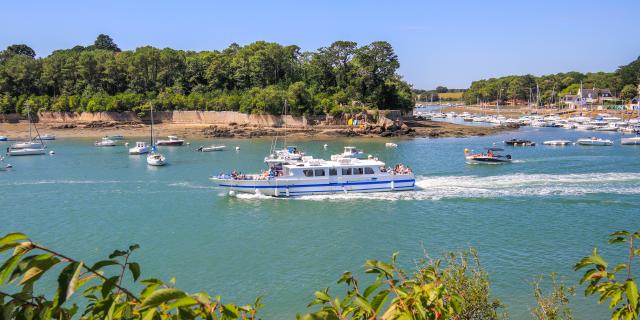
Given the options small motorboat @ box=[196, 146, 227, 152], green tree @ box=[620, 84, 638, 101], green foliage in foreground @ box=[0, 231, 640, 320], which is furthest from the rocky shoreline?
green foliage in foreground @ box=[0, 231, 640, 320]

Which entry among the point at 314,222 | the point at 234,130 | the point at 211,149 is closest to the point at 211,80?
the point at 234,130

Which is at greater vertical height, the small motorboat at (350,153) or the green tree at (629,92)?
A: the green tree at (629,92)

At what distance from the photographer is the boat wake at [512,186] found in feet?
135

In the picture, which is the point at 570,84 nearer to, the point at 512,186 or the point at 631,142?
the point at 631,142

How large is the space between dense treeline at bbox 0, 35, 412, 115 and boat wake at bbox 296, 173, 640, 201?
2114 inches

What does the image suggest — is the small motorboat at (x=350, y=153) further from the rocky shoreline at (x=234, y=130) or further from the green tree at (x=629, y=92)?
the green tree at (x=629, y=92)

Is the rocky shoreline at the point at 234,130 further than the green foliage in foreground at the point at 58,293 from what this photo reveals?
Yes

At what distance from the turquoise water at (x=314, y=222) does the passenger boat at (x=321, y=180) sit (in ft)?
3.13

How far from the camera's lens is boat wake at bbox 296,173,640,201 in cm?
4116

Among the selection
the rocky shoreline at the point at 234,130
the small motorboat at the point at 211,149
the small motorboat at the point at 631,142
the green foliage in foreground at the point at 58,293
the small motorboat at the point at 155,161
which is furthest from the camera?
the rocky shoreline at the point at 234,130

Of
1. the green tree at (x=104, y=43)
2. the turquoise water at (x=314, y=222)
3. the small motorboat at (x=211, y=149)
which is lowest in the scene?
the turquoise water at (x=314, y=222)

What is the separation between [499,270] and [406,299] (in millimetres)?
21659

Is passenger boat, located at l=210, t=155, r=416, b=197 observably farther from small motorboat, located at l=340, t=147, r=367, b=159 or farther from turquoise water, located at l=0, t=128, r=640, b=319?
small motorboat, located at l=340, t=147, r=367, b=159

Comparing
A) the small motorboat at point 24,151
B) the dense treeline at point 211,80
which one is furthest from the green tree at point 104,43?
the small motorboat at point 24,151
